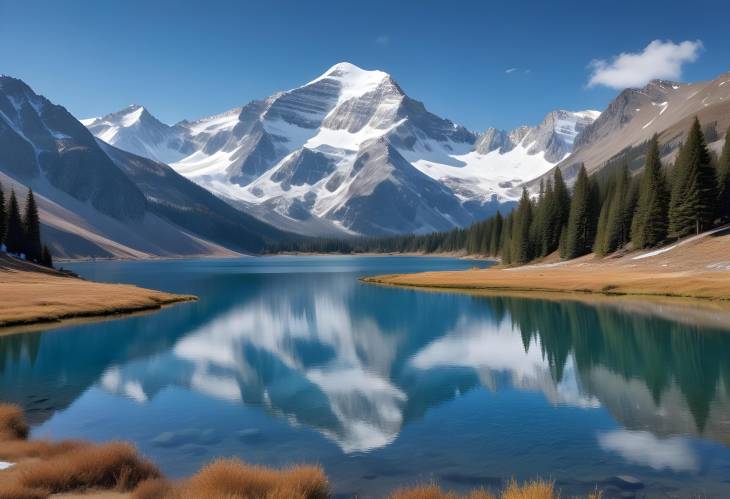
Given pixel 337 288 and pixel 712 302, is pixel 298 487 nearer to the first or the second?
pixel 712 302

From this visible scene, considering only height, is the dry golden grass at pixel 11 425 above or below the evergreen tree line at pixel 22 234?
below

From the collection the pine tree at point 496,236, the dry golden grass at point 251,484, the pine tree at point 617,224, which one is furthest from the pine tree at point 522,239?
the dry golden grass at point 251,484

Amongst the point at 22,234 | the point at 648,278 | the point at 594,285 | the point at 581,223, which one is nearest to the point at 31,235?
the point at 22,234

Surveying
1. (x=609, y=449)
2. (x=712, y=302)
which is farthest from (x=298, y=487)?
(x=712, y=302)

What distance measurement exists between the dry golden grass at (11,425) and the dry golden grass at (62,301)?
101ft

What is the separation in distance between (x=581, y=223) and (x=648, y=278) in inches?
1856

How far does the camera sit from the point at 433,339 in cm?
4447

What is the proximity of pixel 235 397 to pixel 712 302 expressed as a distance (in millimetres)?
50455

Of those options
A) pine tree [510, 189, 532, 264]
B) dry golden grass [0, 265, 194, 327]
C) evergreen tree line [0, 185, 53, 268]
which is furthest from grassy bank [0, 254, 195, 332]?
pine tree [510, 189, 532, 264]

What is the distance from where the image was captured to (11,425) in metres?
18.7

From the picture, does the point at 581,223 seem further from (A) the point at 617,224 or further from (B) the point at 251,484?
(B) the point at 251,484

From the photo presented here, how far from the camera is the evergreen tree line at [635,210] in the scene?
292ft

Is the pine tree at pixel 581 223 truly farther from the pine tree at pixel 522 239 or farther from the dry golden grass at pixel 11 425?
the dry golden grass at pixel 11 425

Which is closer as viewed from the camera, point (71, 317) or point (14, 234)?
point (71, 317)
